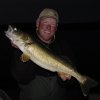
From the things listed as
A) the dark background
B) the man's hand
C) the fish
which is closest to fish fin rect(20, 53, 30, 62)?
the fish

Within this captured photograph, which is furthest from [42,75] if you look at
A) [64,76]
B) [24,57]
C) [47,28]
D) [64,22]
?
[64,22]

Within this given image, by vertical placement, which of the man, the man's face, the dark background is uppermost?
the man's face

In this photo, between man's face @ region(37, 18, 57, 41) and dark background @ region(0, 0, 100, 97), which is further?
dark background @ region(0, 0, 100, 97)

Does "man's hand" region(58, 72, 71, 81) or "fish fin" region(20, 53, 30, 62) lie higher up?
"fish fin" region(20, 53, 30, 62)

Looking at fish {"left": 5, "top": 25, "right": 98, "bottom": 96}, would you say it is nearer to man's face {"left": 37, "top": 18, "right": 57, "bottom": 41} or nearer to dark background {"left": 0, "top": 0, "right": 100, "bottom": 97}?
man's face {"left": 37, "top": 18, "right": 57, "bottom": 41}

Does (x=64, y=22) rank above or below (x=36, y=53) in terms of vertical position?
below

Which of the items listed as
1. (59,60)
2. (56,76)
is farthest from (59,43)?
(59,60)

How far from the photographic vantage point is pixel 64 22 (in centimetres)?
708

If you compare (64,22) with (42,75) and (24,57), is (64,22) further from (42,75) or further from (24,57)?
(24,57)

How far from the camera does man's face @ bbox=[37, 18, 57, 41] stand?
12.1 feet

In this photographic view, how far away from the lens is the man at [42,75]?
369cm

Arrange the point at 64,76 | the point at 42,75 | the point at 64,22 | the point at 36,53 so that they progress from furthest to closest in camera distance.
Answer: the point at 64,22 < the point at 42,75 < the point at 64,76 < the point at 36,53

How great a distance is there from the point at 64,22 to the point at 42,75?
3211 mm

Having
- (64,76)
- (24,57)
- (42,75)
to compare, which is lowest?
(42,75)
